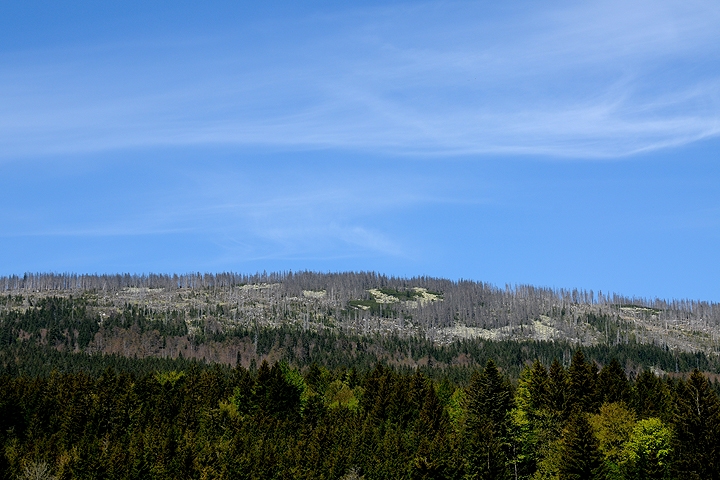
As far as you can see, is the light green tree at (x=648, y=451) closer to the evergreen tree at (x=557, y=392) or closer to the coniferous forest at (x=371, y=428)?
the coniferous forest at (x=371, y=428)

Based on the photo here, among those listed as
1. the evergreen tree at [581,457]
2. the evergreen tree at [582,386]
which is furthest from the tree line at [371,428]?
the evergreen tree at [582,386]

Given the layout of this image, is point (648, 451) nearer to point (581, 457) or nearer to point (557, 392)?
point (581, 457)

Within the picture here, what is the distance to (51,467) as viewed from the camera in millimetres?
103000

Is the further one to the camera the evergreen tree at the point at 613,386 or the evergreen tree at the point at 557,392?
the evergreen tree at the point at 613,386

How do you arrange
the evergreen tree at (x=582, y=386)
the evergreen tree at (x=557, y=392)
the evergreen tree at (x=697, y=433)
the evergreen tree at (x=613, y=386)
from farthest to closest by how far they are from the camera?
the evergreen tree at (x=613, y=386) → the evergreen tree at (x=582, y=386) → the evergreen tree at (x=557, y=392) → the evergreen tree at (x=697, y=433)

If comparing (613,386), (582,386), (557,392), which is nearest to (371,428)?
(557,392)

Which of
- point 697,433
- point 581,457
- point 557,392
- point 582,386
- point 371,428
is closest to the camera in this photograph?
point 697,433

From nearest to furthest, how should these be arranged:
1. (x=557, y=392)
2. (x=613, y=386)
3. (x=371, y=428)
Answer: (x=557, y=392) < (x=371, y=428) < (x=613, y=386)

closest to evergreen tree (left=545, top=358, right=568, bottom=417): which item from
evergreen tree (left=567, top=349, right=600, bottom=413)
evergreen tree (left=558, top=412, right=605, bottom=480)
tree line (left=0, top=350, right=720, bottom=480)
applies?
tree line (left=0, top=350, right=720, bottom=480)

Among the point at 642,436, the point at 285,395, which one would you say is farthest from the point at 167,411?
the point at 642,436

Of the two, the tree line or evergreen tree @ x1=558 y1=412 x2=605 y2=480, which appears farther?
the tree line

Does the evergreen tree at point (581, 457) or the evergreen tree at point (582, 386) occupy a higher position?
the evergreen tree at point (582, 386)

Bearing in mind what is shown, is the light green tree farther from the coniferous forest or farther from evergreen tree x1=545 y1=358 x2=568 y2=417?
evergreen tree x1=545 y1=358 x2=568 y2=417

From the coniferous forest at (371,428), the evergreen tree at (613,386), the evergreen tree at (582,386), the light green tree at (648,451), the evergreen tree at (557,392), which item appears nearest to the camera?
the light green tree at (648,451)
